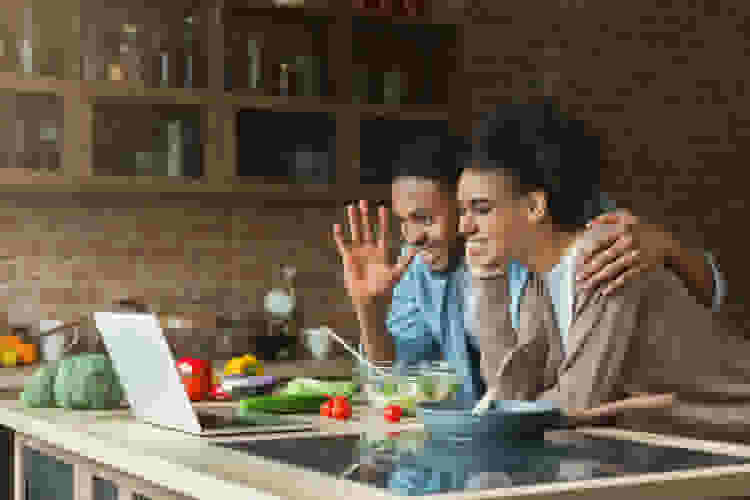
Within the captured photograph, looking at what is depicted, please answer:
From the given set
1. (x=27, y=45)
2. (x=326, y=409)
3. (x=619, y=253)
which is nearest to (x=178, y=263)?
(x=27, y=45)

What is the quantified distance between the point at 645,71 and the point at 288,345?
2.38m

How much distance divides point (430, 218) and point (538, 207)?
2.53ft

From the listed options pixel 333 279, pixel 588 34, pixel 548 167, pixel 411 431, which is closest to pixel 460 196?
pixel 548 167

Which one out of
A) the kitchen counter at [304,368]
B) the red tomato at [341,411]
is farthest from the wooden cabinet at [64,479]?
the kitchen counter at [304,368]

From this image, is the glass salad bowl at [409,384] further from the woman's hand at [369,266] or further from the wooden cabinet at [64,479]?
the wooden cabinet at [64,479]

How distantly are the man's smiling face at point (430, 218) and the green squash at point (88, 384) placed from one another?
3.36 feet

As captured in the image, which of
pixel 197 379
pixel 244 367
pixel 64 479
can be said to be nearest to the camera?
pixel 64 479

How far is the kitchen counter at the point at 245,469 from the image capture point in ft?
5.20

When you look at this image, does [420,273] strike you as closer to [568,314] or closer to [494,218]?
[494,218]

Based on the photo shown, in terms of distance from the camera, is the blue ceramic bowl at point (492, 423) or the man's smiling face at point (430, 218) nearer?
the blue ceramic bowl at point (492, 423)

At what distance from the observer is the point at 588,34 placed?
243 inches

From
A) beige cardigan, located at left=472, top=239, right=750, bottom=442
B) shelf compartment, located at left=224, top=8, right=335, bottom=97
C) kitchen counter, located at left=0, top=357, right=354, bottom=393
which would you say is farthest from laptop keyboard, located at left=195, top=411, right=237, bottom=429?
shelf compartment, located at left=224, top=8, right=335, bottom=97

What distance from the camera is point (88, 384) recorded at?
279cm

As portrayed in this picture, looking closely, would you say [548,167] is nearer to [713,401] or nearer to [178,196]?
[713,401]
